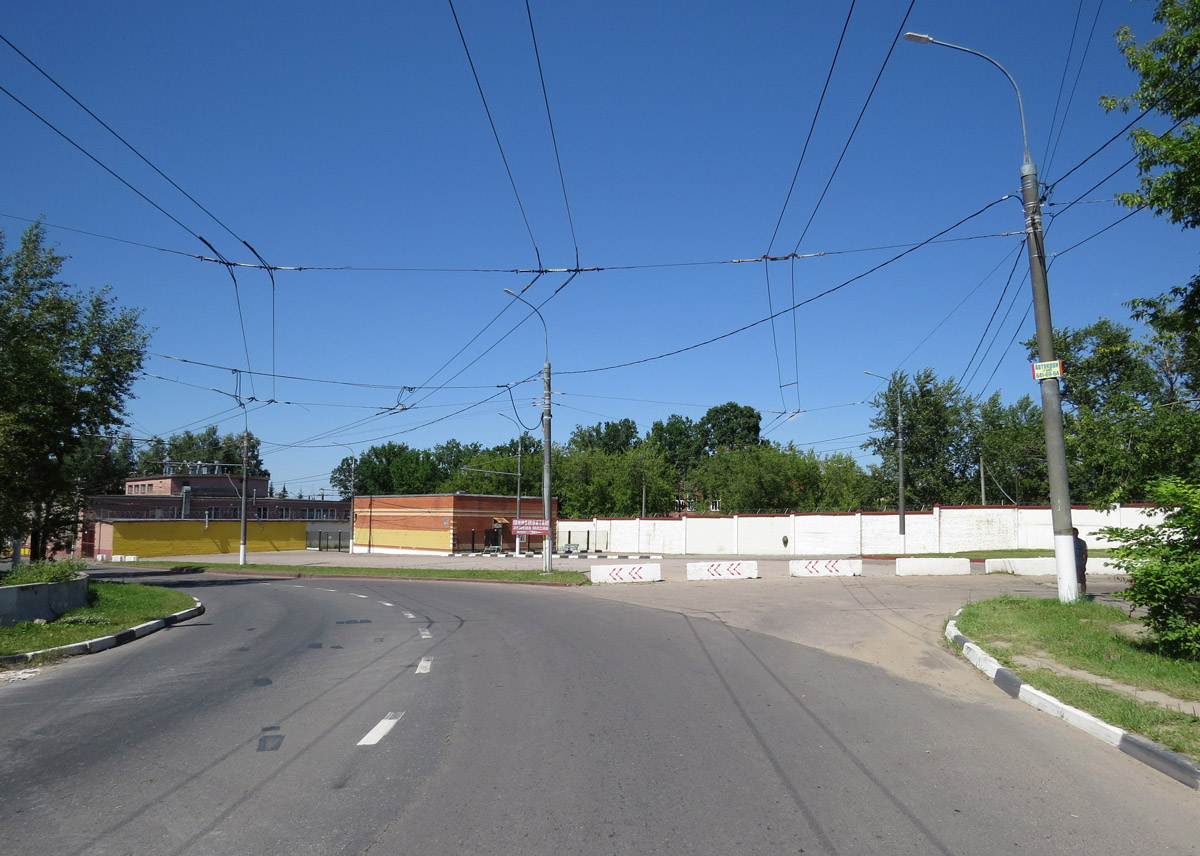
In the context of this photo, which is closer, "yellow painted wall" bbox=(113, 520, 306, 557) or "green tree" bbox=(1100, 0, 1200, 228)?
"green tree" bbox=(1100, 0, 1200, 228)

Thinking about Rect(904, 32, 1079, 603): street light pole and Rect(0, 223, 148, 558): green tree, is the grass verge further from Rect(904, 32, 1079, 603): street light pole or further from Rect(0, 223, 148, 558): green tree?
Rect(0, 223, 148, 558): green tree

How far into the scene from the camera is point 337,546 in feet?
257

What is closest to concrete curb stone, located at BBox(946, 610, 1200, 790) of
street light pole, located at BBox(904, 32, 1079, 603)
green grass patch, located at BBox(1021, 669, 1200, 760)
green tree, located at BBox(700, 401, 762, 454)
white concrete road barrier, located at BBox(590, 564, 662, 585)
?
green grass patch, located at BBox(1021, 669, 1200, 760)

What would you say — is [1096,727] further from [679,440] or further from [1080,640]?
[679,440]

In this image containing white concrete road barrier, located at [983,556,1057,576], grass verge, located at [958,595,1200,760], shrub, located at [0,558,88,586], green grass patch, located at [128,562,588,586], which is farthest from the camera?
green grass patch, located at [128,562,588,586]

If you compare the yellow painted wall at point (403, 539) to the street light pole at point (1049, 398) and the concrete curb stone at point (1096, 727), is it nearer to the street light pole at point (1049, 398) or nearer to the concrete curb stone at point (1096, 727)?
the street light pole at point (1049, 398)

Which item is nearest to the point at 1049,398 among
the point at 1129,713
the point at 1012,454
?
the point at 1129,713

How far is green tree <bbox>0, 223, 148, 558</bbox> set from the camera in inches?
801

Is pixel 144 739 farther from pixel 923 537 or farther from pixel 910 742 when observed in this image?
pixel 923 537

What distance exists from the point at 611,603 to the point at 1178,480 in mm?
13475

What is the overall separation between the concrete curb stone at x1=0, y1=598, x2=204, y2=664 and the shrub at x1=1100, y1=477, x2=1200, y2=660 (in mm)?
15607

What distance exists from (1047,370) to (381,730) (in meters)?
13.1

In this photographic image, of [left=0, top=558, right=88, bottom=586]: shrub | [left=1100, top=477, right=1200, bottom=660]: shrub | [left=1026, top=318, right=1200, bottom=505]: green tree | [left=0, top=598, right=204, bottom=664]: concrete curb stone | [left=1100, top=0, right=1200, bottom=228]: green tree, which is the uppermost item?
[left=1100, top=0, right=1200, bottom=228]: green tree

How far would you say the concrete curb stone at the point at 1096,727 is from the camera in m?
5.85
